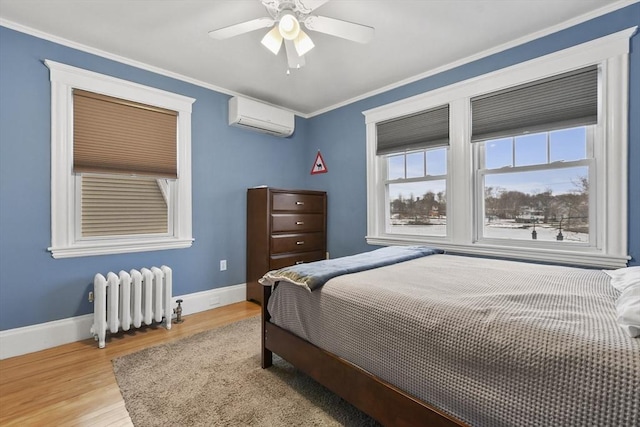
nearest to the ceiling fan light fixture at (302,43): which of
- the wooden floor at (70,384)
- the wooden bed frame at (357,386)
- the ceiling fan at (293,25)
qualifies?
the ceiling fan at (293,25)

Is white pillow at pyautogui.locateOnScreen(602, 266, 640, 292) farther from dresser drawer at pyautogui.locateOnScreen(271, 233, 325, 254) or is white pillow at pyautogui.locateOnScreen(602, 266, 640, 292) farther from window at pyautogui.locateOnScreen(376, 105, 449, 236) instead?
dresser drawer at pyautogui.locateOnScreen(271, 233, 325, 254)

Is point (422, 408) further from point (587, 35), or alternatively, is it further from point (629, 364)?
point (587, 35)

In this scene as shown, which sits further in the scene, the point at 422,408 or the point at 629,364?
the point at 422,408

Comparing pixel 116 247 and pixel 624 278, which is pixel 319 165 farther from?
pixel 624 278

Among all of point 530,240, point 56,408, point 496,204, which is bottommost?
point 56,408

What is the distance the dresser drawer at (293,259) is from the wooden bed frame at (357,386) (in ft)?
4.53

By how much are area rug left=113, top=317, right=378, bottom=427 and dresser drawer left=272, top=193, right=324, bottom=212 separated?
1.52 meters

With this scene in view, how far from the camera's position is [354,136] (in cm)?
365

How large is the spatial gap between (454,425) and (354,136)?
3.11 meters

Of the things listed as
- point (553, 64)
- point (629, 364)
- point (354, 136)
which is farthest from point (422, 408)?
point (354, 136)

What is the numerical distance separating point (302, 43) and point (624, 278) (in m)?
2.19

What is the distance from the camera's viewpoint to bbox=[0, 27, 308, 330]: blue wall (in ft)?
7.14

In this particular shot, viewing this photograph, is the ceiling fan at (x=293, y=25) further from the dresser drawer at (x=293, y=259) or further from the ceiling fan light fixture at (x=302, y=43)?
the dresser drawer at (x=293, y=259)

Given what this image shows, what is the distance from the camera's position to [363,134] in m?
3.55
